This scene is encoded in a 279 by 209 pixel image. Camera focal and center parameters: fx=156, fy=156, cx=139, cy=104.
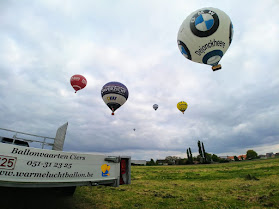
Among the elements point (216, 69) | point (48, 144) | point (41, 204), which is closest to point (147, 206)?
point (41, 204)

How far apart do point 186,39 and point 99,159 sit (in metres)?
8.33

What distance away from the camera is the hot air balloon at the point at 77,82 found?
20250 millimetres

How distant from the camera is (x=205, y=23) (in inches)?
330

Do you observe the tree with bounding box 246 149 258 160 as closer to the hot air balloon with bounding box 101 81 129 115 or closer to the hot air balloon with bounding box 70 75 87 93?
the hot air balloon with bounding box 101 81 129 115

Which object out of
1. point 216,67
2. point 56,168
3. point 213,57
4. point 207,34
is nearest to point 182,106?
point 216,67

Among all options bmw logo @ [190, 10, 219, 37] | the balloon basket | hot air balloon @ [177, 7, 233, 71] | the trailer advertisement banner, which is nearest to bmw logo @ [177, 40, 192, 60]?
hot air balloon @ [177, 7, 233, 71]

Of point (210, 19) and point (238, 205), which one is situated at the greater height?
point (210, 19)

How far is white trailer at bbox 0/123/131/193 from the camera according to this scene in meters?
2.78

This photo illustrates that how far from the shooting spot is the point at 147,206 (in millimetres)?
5484

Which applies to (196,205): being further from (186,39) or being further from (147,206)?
(186,39)

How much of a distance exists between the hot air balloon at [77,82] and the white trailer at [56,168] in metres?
18.0

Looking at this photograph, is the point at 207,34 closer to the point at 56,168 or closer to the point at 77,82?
the point at 56,168

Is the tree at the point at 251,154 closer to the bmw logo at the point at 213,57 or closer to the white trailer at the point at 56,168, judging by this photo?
the bmw logo at the point at 213,57

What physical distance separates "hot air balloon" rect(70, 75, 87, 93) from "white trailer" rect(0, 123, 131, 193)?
1798cm
